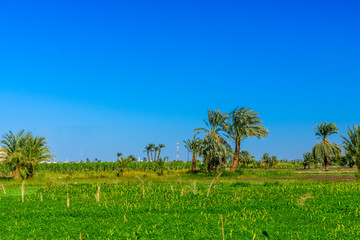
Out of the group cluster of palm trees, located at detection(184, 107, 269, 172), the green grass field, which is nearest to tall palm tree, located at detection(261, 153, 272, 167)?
cluster of palm trees, located at detection(184, 107, 269, 172)

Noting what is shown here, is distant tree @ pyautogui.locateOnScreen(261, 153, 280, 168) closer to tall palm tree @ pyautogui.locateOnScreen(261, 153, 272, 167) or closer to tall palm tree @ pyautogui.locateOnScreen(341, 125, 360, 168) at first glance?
tall palm tree @ pyautogui.locateOnScreen(261, 153, 272, 167)

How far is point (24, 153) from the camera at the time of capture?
137 ft

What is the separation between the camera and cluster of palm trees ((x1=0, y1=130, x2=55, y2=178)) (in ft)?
133

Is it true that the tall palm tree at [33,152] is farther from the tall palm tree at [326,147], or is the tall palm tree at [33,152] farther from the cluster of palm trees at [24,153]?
the tall palm tree at [326,147]

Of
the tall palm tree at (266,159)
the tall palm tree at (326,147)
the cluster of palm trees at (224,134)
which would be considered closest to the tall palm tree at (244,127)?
the cluster of palm trees at (224,134)

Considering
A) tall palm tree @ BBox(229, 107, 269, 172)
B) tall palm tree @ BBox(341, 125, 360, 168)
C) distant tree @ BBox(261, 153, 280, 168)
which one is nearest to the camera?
tall palm tree @ BBox(341, 125, 360, 168)

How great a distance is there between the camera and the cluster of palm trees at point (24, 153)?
40.5m

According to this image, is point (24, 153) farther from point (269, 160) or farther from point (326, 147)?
point (269, 160)

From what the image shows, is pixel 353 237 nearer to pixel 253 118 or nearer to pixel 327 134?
pixel 253 118

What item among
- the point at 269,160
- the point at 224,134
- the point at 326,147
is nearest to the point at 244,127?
the point at 224,134

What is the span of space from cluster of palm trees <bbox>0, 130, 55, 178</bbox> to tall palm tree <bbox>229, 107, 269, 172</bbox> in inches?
1007

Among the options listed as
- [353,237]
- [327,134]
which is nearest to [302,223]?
[353,237]

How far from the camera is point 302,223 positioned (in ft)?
40.7

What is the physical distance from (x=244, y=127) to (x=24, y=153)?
29786 millimetres
